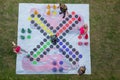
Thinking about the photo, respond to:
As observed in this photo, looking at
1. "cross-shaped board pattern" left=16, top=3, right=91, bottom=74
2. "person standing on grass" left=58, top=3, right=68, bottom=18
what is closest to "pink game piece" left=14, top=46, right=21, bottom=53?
"cross-shaped board pattern" left=16, top=3, right=91, bottom=74

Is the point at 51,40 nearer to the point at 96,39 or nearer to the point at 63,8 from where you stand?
the point at 63,8

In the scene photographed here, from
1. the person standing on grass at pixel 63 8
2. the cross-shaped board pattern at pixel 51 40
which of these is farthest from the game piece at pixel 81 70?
the person standing on grass at pixel 63 8

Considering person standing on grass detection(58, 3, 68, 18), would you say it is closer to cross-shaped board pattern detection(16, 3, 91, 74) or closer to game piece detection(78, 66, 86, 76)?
cross-shaped board pattern detection(16, 3, 91, 74)

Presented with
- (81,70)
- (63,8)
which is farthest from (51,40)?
(81,70)

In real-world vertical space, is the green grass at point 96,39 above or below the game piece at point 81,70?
above

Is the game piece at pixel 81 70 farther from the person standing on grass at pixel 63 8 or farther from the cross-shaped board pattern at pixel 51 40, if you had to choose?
the person standing on grass at pixel 63 8

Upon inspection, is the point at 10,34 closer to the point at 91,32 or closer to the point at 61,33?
the point at 61,33

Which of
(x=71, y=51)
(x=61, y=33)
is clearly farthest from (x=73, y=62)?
(x=61, y=33)
